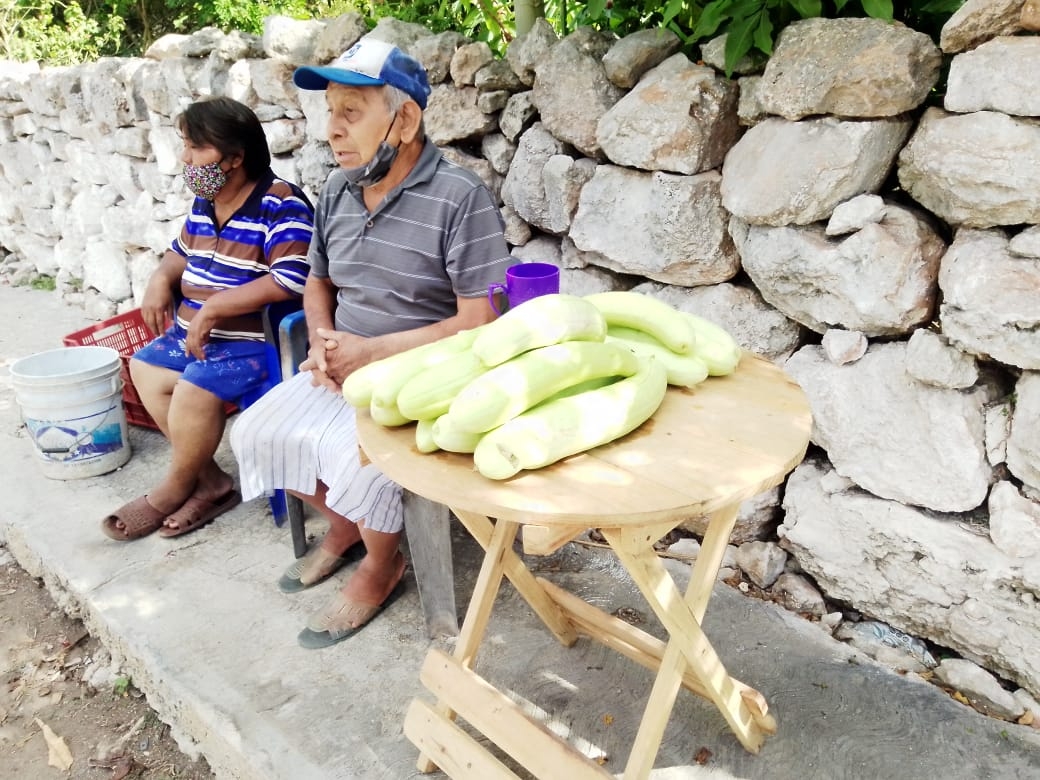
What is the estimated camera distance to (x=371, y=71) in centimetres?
245

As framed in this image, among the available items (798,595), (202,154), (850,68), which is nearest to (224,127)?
(202,154)

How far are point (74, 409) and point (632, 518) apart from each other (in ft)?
9.92


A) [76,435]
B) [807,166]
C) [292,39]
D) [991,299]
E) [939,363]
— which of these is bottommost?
[76,435]

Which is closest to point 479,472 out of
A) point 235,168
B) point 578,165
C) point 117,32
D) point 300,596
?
point 300,596

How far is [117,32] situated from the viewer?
10.7 m

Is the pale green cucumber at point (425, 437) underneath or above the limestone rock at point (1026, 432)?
above

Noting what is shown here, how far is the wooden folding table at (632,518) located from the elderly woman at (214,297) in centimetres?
151

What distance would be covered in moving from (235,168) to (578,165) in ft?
4.35

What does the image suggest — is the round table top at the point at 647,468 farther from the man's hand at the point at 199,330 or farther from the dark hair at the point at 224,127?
the dark hair at the point at 224,127

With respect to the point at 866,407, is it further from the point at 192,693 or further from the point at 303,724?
the point at 192,693

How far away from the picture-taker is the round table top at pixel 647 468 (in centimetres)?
147

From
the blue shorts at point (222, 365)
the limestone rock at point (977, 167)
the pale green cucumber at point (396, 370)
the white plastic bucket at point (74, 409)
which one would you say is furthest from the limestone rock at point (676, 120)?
the white plastic bucket at point (74, 409)

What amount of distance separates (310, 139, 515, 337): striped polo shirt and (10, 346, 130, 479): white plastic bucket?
1.48 metres

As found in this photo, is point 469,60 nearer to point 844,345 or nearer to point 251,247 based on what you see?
point 251,247
